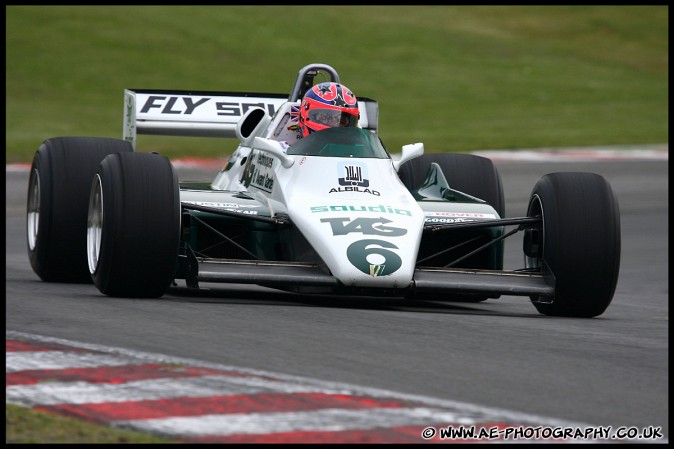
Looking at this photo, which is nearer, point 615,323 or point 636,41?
point 615,323

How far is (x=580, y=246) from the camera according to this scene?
846 cm

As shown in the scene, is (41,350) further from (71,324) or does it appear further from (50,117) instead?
(50,117)

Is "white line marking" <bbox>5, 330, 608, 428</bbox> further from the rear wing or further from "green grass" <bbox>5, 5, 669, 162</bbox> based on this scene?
"green grass" <bbox>5, 5, 669, 162</bbox>

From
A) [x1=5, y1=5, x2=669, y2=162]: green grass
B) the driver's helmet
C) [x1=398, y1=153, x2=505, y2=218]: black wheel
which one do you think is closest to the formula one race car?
the driver's helmet

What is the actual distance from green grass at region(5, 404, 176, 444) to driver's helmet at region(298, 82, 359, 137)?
5.09m

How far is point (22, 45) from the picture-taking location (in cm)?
4331

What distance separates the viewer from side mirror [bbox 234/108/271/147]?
35.0 feet

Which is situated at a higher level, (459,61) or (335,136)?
(459,61)

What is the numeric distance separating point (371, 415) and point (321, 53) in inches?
1686

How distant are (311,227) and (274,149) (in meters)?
1.21

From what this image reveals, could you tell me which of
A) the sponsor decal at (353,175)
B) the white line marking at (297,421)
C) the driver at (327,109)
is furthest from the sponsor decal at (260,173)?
the white line marking at (297,421)

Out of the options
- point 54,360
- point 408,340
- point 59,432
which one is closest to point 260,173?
point 408,340

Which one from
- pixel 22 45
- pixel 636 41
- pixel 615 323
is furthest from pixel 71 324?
pixel 636 41

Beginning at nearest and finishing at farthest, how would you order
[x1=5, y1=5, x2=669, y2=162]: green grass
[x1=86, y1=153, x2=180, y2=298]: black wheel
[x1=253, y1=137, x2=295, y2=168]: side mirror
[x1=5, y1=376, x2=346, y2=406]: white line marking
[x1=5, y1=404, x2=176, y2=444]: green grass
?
[x1=5, y1=404, x2=176, y2=444]: green grass
[x1=5, y1=376, x2=346, y2=406]: white line marking
[x1=86, y1=153, x2=180, y2=298]: black wheel
[x1=253, y1=137, x2=295, y2=168]: side mirror
[x1=5, y1=5, x2=669, y2=162]: green grass
